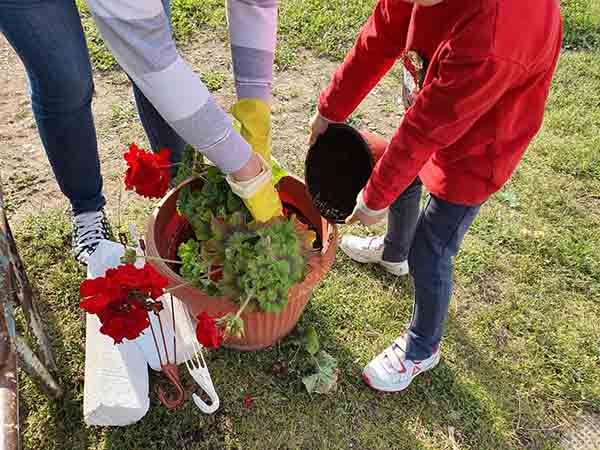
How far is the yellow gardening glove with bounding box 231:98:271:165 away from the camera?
1.57 m

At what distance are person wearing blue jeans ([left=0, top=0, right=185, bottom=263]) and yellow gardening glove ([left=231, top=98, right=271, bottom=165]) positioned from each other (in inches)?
21.4

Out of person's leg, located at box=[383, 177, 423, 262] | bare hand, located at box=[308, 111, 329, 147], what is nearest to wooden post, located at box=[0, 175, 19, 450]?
bare hand, located at box=[308, 111, 329, 147]

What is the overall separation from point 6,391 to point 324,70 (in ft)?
8.39

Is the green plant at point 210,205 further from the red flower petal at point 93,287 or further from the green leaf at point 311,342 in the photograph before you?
the green leaf at point 311,342

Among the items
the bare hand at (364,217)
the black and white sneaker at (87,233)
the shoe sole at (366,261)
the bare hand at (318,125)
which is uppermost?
the bare hand at (318,125)

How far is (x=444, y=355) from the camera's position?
2.07m

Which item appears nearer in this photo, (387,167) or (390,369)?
(387,167)

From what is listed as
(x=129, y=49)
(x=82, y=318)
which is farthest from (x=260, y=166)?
(x=82, y=318)

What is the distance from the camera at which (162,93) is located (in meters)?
1.19

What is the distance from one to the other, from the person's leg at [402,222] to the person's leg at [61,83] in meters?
1.13

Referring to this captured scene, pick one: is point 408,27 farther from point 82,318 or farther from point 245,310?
point 82,318

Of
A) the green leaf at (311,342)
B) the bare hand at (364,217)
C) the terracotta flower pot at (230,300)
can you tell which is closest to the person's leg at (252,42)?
the terracotta flower pot at (230,300)

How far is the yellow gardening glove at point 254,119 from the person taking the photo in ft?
5.14

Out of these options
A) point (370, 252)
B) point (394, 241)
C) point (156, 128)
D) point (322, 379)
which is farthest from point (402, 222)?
point (156, 128)
